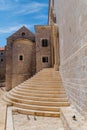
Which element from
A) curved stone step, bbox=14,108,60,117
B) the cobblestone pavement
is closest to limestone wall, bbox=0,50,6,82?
curved stone step, bbox=14,108,60,117

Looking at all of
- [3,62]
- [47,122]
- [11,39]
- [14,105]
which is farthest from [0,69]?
[47,122]

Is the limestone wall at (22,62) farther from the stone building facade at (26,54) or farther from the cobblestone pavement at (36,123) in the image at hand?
the cobblestone pavement at (36,123)

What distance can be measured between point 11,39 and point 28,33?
274 centimetres

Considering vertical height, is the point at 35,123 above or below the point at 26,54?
below

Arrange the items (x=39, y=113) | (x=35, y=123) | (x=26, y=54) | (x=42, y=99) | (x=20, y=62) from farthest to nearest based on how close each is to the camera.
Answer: (x=26, y=54) < (x=20, y=62) < (x=42, y=99) < (x=39, y=113) < (x=35, y=123)

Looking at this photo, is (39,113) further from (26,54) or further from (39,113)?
(26,54)

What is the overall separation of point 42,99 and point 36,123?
2.30 meters

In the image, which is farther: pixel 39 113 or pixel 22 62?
pixel 22 62

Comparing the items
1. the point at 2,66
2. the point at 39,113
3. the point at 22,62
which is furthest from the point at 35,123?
the point at 2,66

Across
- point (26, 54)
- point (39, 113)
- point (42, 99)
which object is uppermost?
point (26, 54)

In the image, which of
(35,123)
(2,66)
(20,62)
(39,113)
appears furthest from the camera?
(2,66)

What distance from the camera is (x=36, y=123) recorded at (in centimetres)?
741

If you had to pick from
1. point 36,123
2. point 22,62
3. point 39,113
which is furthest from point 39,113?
point 22,62

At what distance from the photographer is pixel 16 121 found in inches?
303
